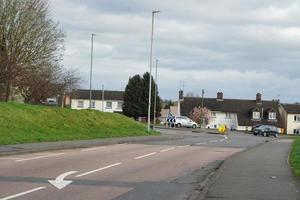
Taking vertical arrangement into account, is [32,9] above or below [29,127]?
above

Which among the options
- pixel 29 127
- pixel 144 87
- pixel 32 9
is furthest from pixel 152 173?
pixel 144 87

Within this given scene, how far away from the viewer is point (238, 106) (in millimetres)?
129000

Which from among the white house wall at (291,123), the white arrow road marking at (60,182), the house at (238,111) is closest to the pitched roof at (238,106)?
the house at (238,111)

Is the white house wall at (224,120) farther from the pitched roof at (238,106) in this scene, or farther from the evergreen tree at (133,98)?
the evergreen tree at (133,98)

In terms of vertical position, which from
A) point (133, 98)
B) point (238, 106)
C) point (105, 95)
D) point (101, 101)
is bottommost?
point (238, 106)

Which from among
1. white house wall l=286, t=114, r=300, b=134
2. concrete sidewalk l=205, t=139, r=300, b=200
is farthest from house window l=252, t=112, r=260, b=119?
concrete sidewalk l=205, t=139, r=300, b=200

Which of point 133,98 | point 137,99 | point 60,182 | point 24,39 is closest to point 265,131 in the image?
point 137,99

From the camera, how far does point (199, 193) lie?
12.8 m

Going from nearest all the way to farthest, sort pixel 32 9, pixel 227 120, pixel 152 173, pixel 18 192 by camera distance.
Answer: pixel 18 192, pixel 152 173, pixel 32 9, pixel 227 120

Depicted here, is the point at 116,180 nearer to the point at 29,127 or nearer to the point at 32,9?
the point at 29,127

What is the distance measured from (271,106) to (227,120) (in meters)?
10.1

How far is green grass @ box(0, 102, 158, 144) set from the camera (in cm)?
3173

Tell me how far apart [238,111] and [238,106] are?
211 centimetres

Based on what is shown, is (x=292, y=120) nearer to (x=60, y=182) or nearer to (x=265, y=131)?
(x=265, y=131)
